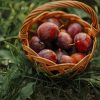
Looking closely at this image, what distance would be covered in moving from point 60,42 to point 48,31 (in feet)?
0.34

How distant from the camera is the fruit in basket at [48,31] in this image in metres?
2.63

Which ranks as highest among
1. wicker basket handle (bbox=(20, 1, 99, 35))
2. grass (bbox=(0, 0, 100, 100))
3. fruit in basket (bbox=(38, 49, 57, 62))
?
wicker basket handle (bbox=(20, 1, 99, 35))

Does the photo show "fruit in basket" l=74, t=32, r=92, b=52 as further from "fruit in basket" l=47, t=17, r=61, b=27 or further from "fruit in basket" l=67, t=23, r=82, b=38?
"fruit in basket" l=47, t=17, r=61, b=27

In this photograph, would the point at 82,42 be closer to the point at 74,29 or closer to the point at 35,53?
the point at 74,29

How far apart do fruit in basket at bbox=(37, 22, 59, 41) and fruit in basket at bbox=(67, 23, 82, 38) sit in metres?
0.12

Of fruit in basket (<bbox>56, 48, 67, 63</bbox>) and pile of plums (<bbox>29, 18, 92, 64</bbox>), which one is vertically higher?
pile of plums (<bbox>29, 18, 92, 64</bbox>)

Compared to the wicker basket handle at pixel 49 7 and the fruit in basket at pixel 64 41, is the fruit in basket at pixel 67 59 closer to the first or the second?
the fruit in basket at pixel 64 41

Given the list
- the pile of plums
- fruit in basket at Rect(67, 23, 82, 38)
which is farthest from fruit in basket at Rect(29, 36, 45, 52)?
fruit in basket at Rect(67, 23, 82, 38)

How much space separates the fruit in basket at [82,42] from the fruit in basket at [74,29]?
7cm

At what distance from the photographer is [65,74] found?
2533 mm

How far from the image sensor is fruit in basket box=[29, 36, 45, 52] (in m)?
2.66

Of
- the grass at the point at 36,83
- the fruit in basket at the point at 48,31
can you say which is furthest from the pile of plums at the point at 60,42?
the grass at the point at 36,83

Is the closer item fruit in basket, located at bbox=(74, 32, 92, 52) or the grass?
the grass

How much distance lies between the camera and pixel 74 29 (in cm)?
274
